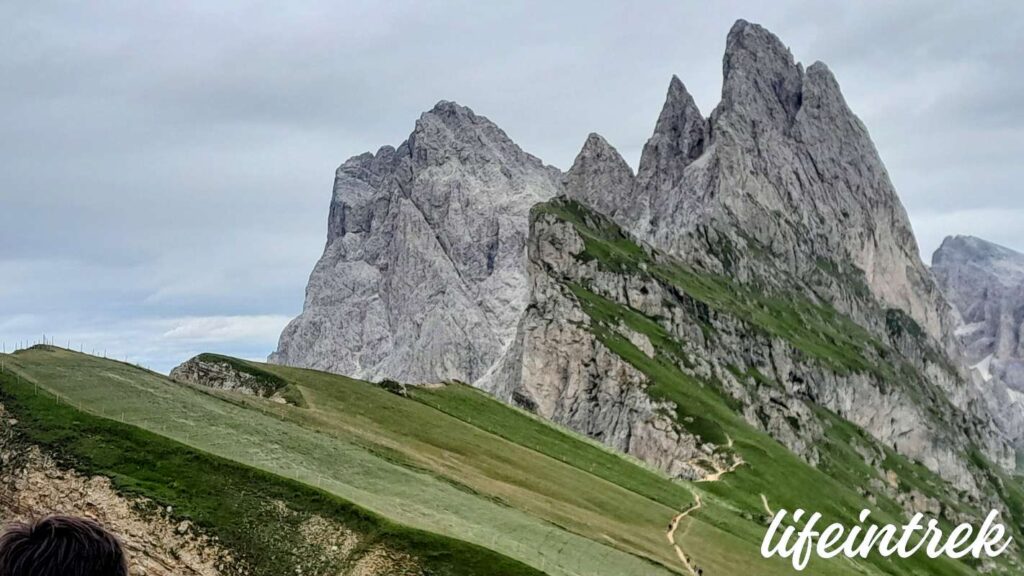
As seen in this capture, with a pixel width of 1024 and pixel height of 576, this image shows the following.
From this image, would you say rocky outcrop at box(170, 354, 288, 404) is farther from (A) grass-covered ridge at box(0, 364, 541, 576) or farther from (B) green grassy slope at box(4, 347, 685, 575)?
(A) grass-covered ridge at box(0, 364, 541, 576)

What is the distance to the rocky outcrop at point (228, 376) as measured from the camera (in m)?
99.7

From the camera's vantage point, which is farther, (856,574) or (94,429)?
(856,574)

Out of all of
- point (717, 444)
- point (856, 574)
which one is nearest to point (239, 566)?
point (856, 574)

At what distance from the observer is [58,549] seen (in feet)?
25.9

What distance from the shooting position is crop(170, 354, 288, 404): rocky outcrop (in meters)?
99.7

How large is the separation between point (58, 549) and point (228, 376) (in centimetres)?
9925

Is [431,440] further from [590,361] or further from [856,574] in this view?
[590,361]

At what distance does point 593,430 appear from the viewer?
190625 millimetres

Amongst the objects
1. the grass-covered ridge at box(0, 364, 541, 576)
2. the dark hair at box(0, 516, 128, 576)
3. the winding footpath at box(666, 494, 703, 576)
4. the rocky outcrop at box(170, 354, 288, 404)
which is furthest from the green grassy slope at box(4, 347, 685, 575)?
the dark hair at box(0, 516, 128, 576)

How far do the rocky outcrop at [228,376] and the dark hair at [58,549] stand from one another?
300ft

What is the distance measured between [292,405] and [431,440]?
631 inches

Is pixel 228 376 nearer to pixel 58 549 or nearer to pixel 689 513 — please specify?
pixel 689 513

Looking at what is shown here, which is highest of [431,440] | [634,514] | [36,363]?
[36,363]

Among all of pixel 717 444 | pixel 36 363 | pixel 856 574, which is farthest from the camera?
pixel 717 444
